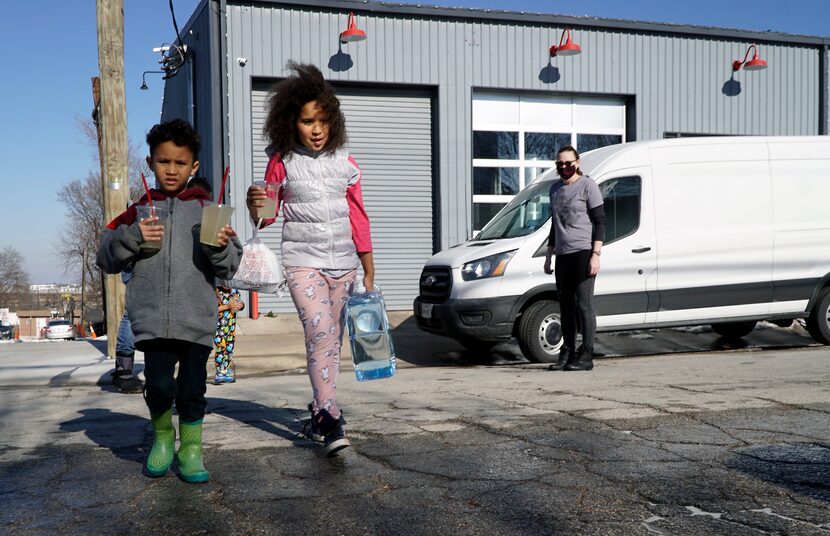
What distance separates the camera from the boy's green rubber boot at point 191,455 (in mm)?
3662

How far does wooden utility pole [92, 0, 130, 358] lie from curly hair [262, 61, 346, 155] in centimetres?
582

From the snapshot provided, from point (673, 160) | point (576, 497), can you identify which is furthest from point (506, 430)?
point (673, 160)

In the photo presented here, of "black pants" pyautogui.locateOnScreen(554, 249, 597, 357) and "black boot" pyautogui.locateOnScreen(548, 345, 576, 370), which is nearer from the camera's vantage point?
"black pants" pyautogui.locateOnScreen(554, 249, 597, 357)

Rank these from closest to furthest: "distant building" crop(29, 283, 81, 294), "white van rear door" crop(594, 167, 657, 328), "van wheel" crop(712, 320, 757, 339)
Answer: "white van rear door" crop(594, 167, 657, 328) → "van wheel" crop(712, 320, 757, 339) → "distant building" crop(29, 283, 81, 294)

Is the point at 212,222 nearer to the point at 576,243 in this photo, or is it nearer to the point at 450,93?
the point at 576,243

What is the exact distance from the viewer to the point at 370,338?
4555 millimetres

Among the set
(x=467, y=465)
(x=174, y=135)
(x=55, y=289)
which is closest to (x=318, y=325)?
(x=467, y=465)

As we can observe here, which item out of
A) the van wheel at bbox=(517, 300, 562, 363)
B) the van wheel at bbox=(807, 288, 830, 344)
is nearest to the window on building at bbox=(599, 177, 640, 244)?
the van wheel at bbox=(517, 300, 562, 363)

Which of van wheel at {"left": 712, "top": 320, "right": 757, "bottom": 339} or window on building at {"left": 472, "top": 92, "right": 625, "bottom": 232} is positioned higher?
window on building at {"left": 472, "top": 92, "right": 625, "bottom": 232}

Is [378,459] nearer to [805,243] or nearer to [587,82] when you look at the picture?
[805,243]

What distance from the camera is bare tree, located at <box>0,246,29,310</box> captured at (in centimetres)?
9306

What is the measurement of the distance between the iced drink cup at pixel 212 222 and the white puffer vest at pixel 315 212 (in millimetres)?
735

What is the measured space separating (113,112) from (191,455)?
693 cm

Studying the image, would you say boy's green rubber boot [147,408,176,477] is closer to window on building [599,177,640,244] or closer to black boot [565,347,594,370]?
black boot [565,347,594,370]
